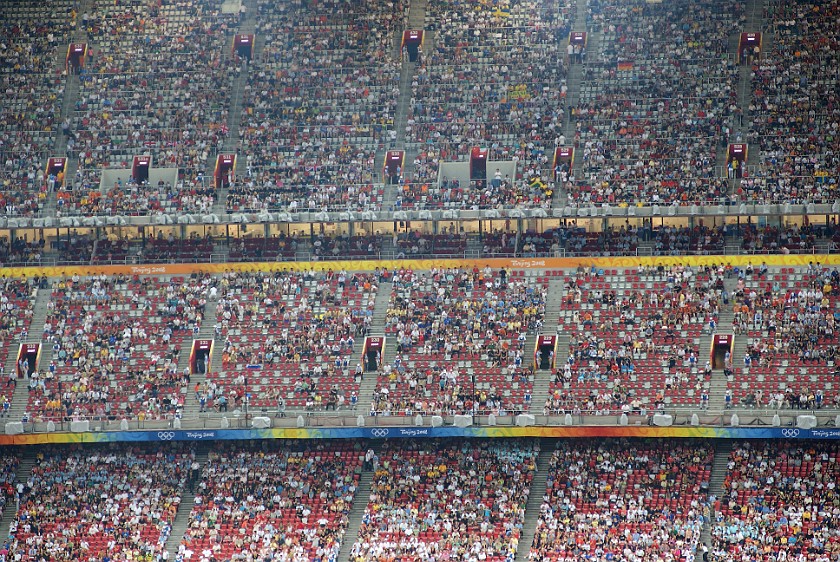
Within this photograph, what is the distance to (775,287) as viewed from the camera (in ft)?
280

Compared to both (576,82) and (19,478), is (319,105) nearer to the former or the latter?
(576,82)

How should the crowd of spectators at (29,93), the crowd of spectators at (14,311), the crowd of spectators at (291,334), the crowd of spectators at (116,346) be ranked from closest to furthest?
the crowd of spectators at (291,334), the crowd of spectators at (116,346), the crowd of spectators at (14,311), the crowd of spectators at (29,93)

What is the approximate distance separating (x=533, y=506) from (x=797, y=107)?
2670 centimetres

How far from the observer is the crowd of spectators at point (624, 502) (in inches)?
2985

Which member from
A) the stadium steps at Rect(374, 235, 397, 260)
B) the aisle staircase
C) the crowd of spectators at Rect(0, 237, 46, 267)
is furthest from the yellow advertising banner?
the aisle staircase

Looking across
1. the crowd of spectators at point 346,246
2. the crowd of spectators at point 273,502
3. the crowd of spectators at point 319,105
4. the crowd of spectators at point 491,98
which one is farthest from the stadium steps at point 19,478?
the crowd of spectators at point 491,98

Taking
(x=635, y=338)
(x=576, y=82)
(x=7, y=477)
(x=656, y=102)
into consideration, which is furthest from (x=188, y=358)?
(x=656, y=102)

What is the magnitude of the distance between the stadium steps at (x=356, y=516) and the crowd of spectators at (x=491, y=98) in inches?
676

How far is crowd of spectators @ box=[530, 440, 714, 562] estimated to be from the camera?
7581 centimetres

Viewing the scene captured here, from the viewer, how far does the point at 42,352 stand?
8856cm

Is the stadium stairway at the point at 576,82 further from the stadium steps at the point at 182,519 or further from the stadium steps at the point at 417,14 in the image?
the stadium steps at the point at 182,519

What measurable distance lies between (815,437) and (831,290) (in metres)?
9.17

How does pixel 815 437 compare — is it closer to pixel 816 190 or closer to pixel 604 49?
pixel 816 190

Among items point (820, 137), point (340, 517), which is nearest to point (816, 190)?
point (820, 137)
